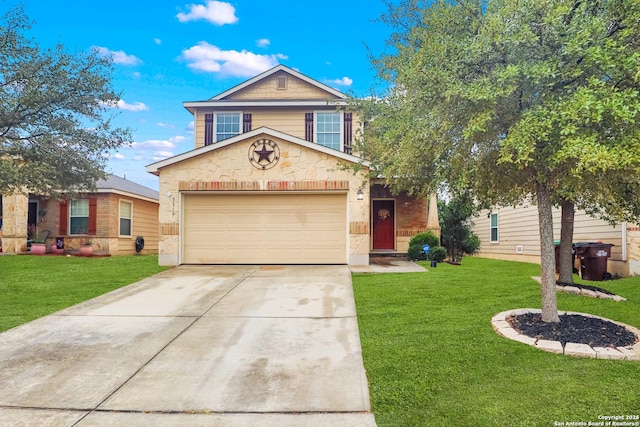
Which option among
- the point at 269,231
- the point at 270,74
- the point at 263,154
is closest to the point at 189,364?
the point at 269,231

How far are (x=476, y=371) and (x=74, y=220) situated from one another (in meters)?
17.5

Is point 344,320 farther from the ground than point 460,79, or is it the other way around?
point 460,79

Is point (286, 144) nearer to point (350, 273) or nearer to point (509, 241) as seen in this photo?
point (350, 273)

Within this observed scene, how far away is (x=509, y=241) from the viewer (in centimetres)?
1653

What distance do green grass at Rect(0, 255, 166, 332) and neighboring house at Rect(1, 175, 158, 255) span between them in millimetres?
2199

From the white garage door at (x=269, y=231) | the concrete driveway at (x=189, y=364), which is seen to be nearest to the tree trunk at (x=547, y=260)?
the concrete driveway at (x=189, y=364)

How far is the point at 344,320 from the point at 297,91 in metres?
12.0

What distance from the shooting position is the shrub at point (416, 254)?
46.3 ft

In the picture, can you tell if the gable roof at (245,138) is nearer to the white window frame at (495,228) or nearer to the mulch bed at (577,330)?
the mulch bed at (577,330)

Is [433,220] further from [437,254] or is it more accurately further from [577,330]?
[577,330]

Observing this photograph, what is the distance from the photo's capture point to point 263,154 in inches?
477

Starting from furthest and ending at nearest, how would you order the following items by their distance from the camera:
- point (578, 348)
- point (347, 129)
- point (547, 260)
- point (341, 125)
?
point (341, 125) < point (347, 129) < point (547, 260) < point (578, 348)

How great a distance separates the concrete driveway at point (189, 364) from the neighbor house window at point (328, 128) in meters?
8.68

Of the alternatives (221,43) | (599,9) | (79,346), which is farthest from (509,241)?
(79,346)
